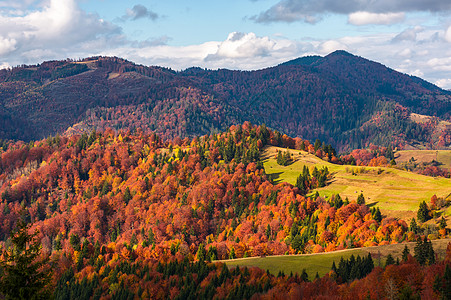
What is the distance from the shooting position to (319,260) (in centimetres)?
13488

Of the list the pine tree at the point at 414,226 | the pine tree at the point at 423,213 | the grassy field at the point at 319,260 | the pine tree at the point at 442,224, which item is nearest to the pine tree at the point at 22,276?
the grassy field at the point at 319,260

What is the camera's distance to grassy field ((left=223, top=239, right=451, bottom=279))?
409 feet

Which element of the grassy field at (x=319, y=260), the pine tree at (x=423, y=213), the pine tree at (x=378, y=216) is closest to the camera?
the grassy field at (x=319, y=260)

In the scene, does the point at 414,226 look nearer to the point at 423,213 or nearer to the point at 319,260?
the point at 423,213

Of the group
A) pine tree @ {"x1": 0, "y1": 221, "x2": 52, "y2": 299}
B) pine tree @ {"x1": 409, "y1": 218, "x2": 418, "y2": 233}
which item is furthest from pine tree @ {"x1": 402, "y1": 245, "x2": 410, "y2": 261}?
pine tree @ {"x1": 0, "y1": 221, "x2": 52, "y2": 299}

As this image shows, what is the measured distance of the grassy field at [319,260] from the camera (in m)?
125

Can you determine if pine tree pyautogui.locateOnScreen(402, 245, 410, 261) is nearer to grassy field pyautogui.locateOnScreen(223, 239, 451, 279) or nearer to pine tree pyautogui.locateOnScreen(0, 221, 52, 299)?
grassy field pyautogui.locateOnScreen(223, 239, 451, 279)

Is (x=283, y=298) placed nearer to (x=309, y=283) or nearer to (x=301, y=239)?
(x=309, y=283)

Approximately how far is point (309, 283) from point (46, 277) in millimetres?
85421

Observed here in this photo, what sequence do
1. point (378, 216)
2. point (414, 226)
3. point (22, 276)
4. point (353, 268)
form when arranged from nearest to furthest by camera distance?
point (22, 276), point (353, 268), point (414, 226), point (378, 216)

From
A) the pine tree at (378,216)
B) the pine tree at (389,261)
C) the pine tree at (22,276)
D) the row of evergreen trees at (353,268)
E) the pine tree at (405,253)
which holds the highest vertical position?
the pine tree at (22,276)

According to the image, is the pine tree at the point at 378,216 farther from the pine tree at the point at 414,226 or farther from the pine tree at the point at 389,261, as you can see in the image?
the pine tree at the point at 389,261

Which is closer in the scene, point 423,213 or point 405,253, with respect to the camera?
point 405,253

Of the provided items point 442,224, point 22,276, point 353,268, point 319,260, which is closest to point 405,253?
point 353,268
